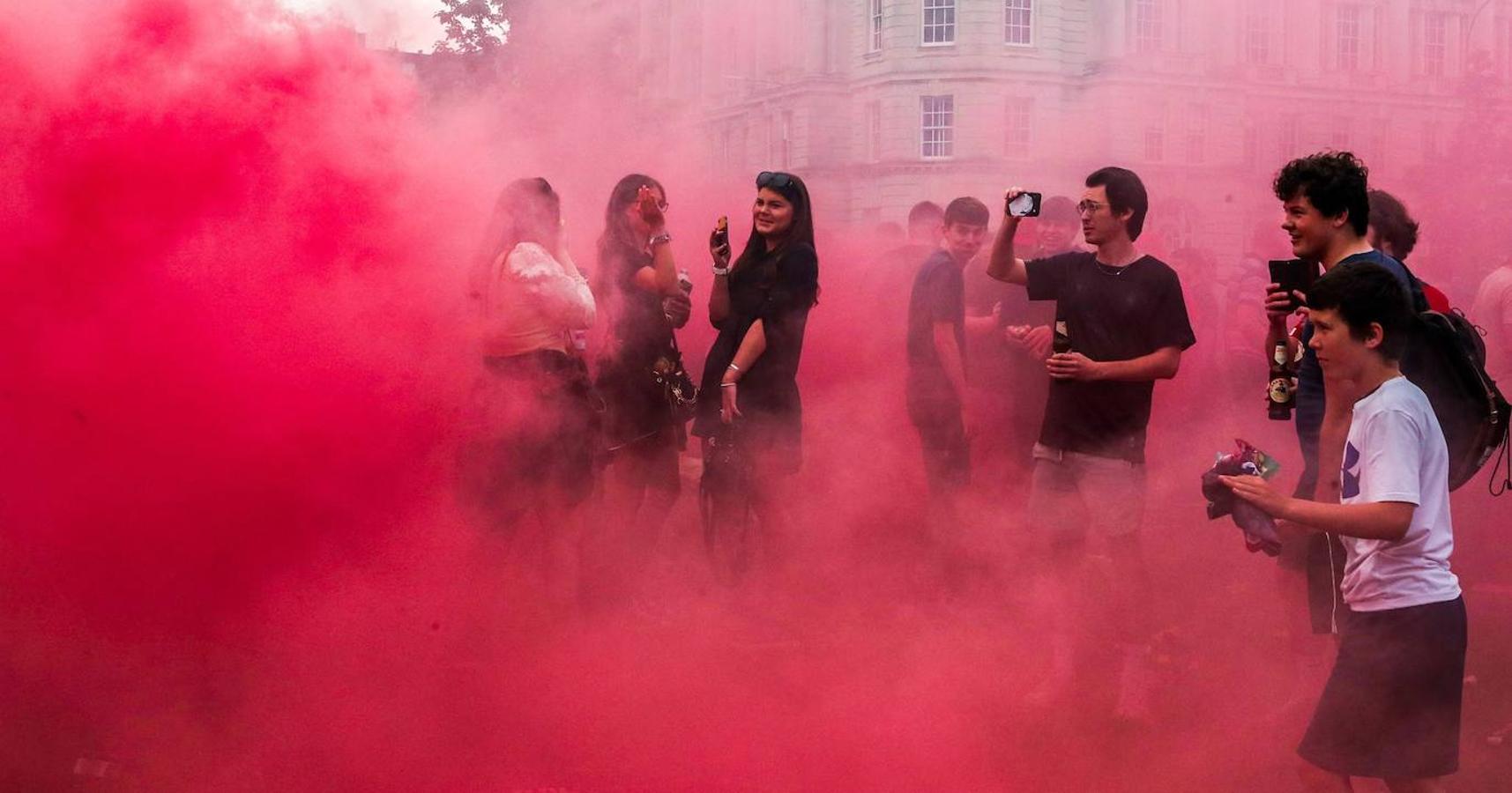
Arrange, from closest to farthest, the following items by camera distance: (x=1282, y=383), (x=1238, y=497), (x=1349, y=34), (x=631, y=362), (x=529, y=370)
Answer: (x=1238, y=497), (x=1282, y=383), (x=529, y=370), (x=631, y=362), (x=1349, y=34)

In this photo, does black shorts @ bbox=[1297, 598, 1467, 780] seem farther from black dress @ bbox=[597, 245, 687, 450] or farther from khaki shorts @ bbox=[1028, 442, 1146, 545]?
black dress @ bbox=[597, 245, 687, 450]

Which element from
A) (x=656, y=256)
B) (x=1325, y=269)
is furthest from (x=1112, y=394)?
(x=656, y=256)

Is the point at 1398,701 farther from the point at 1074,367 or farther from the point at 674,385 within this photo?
the point at 674,385

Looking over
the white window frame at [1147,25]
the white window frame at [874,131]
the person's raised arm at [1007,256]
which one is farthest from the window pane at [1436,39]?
the person's raised arm at [1007,256]

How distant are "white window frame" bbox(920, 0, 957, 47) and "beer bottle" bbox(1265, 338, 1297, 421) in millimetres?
2795

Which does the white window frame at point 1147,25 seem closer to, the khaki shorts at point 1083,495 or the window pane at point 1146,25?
the window pane at point 1146,25

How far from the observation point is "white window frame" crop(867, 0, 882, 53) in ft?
19.1

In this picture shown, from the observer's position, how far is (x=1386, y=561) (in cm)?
258

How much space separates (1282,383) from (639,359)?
2060mm

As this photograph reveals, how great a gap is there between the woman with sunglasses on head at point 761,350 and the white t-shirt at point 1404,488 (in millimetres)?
2094

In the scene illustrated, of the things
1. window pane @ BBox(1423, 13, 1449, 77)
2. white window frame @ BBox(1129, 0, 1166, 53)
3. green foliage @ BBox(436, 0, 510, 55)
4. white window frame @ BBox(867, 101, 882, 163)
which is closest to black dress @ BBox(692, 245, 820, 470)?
green foliage @ BBox(436, 0, 510, 55)

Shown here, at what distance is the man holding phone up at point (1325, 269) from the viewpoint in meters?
3.06

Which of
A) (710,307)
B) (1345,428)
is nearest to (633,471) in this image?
(710,307)

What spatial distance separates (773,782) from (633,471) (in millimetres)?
1799
